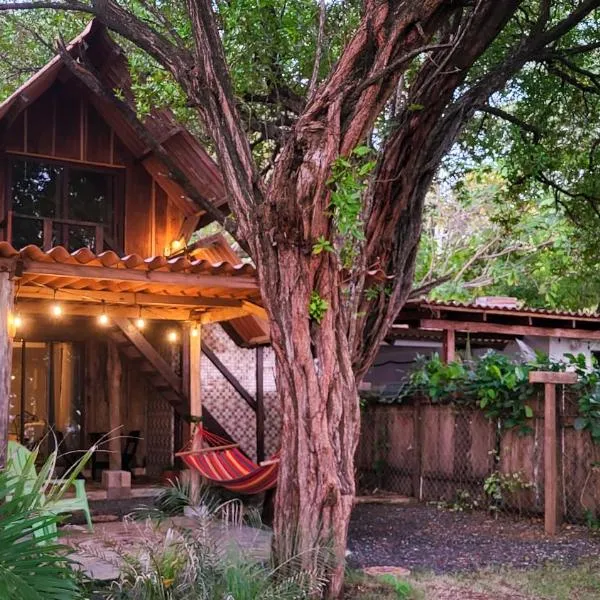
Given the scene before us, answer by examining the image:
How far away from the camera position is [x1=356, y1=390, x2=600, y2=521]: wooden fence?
820 centimetres

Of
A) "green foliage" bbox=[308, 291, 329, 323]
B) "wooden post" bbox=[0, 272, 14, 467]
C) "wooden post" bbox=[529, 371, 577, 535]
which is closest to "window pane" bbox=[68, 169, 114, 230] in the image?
"wooden post" bbox=[0, 272, 14, 467]

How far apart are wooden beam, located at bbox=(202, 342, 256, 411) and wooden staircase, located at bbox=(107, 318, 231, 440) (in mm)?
1433

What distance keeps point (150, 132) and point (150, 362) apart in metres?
3.00

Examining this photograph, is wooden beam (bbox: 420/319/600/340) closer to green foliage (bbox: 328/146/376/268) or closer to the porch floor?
the porch floor

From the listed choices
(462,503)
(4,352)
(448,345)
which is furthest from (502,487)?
(4,352)

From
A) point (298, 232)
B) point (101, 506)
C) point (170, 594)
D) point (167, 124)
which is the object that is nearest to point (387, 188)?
point (298, 232)

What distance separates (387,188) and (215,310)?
13.4 feet

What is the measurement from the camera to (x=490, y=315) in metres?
13.1

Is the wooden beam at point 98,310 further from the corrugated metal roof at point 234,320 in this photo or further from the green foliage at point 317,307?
the green foliage at point 317,307

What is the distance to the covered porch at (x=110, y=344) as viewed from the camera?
279 inches

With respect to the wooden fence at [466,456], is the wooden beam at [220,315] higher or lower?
higher

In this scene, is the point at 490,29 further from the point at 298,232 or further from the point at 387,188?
the point at 298,232

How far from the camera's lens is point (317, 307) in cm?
533

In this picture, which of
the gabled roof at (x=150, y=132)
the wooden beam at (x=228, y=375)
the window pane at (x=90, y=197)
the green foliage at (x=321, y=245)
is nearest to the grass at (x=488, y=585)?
the green foliage at (x=321, y=245)
